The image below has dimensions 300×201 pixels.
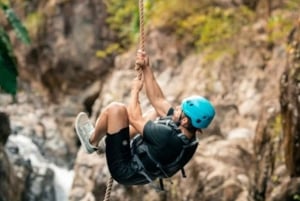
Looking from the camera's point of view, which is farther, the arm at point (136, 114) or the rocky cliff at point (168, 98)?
the rocky cliff at point (168, 98)

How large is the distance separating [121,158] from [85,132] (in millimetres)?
541

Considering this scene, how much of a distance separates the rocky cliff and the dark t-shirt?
A: 3.18 metres

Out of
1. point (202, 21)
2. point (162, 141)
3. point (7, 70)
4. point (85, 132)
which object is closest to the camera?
point (162, 141)

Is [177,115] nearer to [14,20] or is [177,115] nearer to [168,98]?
[168,98]

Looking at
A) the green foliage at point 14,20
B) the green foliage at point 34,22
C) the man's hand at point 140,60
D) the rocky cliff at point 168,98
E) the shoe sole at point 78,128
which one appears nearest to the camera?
the man's hand at point 140,60

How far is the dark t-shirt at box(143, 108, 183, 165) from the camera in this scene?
5336 mm

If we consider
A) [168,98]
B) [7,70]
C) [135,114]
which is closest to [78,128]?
[135,114]

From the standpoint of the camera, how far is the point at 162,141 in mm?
5328

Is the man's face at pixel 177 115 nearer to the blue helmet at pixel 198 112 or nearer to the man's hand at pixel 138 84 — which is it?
the blue helmet at pixel 198 112

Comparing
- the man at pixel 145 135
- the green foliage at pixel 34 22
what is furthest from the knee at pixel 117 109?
the green foliage at pixel 34 22

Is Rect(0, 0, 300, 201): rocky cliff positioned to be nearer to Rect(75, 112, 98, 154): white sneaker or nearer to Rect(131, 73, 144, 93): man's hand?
Rect(131, 73, 144, 93): man's hand

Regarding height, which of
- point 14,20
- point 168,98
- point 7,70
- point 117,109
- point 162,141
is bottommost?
point 168,98

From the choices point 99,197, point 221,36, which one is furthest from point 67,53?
point 99,197

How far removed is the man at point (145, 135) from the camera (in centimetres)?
536
